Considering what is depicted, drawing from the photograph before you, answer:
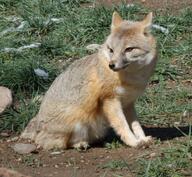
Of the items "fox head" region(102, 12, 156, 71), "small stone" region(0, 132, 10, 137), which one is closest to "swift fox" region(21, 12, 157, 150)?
"fox head" region(102, 12, 156, 71)

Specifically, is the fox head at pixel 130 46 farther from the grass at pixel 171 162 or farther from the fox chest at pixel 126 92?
the grass at pixel 171 162

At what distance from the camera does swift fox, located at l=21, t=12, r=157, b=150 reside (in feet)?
21.5

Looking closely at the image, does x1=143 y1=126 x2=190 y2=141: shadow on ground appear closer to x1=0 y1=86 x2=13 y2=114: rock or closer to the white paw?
the white paw

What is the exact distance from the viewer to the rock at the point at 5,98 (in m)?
7.72

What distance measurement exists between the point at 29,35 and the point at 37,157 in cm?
402

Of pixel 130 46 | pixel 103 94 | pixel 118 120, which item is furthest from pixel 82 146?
pixel 130 46

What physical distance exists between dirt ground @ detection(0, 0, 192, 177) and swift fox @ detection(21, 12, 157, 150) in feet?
0.47

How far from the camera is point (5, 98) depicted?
7.87 m

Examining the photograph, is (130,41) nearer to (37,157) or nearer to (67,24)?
(37,157)

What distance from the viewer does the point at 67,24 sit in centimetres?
1044

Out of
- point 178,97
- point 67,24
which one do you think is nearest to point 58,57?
point 67,24

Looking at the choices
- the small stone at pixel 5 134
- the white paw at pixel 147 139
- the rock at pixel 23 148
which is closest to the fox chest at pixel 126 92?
the white paw at pixel 147 139

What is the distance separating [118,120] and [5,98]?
173 centimetres

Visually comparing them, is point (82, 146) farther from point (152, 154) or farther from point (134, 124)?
point (152, 154)
